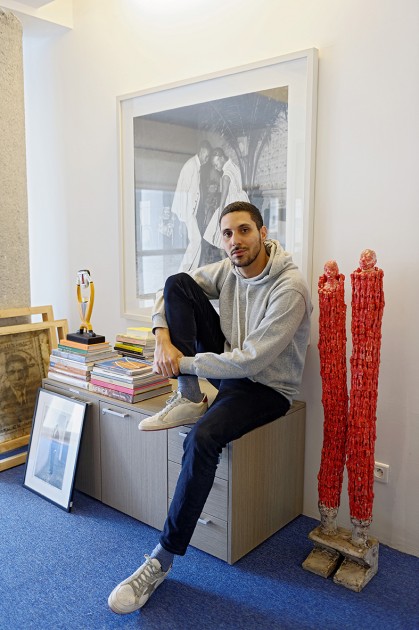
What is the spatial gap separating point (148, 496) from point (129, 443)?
23 centimetres

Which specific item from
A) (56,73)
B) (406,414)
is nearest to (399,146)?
(406,414)

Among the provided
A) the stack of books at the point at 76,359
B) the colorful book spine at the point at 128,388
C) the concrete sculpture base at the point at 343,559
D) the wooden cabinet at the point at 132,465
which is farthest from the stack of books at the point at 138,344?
the concrete sculpture base at the point at 343,559

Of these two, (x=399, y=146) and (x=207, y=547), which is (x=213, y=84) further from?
(x=207, y=547)

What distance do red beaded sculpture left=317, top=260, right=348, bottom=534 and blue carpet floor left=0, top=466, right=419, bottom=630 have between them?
0.26 m

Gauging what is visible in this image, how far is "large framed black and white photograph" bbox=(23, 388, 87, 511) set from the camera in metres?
2.48

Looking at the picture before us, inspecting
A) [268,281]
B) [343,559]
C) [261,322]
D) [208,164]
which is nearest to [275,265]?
[268,281]

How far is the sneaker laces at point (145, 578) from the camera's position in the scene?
1.84m

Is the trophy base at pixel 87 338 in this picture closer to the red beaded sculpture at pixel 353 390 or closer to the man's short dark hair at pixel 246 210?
the man's short dark hair at pixel 246 210

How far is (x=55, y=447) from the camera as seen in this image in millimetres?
2580

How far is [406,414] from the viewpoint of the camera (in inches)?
83.0

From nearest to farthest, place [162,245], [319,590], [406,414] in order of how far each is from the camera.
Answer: [319,590]
[406,414]
[162,245]

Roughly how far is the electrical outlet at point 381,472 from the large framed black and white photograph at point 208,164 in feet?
2.65

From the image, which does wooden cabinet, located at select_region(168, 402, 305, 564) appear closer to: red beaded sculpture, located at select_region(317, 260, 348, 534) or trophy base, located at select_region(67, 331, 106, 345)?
red beaded sculpture, located at select_region(317, 260, 348, 534)

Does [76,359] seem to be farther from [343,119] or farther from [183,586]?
[343,119]
